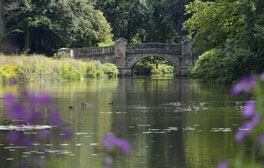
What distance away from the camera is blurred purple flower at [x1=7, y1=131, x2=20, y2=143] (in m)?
10.6

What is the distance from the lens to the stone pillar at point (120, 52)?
58353 mm

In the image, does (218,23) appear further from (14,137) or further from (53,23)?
(14,137)

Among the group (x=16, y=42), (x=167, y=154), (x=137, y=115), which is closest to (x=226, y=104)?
(x=137, y=115)

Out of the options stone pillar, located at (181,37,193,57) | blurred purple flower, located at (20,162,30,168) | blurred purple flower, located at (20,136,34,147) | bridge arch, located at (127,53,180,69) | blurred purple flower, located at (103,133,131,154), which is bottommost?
blurred purple flower, located at (20,162,30,168)

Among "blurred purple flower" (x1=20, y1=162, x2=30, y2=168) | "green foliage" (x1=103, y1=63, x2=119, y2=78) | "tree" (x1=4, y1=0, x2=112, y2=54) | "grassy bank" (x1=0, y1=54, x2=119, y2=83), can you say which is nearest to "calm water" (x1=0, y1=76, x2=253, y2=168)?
"blurred purple flower" (x1=20, y1=162, x2=30, y2=168)

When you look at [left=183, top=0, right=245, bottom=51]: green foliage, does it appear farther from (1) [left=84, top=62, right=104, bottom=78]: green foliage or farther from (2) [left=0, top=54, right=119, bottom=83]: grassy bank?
(1) [left=84, top=62, right=104, bottom=78]: green foliage

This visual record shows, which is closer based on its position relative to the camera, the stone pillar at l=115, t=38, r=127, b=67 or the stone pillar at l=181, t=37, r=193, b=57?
the stone pillar at l=115, t=38, r=127, b=67

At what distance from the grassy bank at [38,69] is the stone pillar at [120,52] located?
40.3 ft

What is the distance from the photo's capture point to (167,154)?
8977 millimetres

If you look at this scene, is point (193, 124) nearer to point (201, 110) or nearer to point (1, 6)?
point (201, 110)

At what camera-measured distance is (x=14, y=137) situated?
36.2 feet

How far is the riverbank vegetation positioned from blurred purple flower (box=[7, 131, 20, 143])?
17.6 m

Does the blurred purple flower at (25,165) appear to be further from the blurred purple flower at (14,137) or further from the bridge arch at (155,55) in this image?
the bridge arch at (155,55)

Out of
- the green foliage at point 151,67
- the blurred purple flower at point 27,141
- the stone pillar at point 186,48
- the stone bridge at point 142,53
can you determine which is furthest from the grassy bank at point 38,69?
the green foliage at point 151,67
